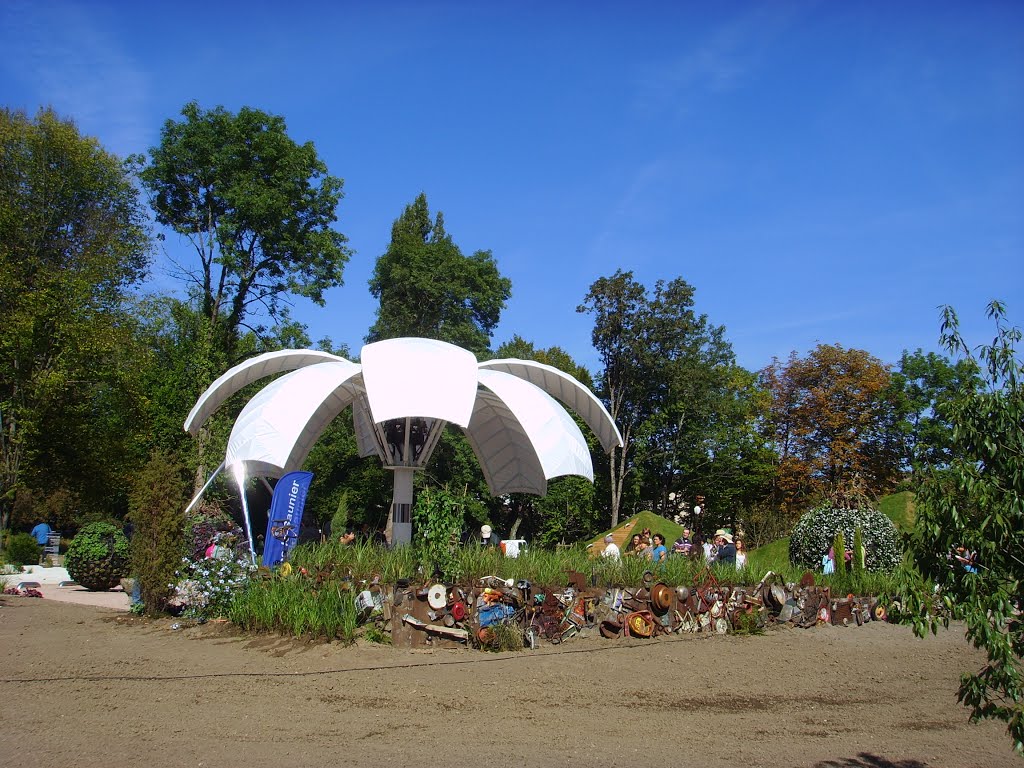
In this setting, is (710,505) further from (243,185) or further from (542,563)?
(542,563)

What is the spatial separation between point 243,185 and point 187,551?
755 inches

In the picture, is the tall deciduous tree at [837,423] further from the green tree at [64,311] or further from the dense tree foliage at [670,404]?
the green tree at [64,311]

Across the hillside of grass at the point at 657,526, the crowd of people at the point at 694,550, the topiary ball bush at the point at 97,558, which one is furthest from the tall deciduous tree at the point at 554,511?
the topiary ball bush at the point at 97,558

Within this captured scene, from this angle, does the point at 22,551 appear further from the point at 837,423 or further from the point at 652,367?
→ the point at 837,423

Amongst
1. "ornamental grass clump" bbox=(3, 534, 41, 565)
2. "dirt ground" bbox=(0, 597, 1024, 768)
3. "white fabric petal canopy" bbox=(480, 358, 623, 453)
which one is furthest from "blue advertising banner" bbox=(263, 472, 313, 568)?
"ornamental grass clump" bbox=(3, 534, 41, 565)

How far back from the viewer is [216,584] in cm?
1108

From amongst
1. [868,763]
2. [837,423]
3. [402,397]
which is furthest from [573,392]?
[837,423]

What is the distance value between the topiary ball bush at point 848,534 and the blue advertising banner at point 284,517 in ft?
38.0

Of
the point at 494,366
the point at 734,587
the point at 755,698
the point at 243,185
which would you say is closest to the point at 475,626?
the point at 755,698

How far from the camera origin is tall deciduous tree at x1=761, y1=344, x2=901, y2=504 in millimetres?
→ 34312

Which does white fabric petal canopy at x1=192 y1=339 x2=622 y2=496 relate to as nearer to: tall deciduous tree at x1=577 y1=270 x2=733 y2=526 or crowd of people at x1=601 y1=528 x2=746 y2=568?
crowd of people at x1=601 y1=528 x2=746 y2=568

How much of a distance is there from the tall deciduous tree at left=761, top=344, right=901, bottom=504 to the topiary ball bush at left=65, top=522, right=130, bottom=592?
2670 centimetres

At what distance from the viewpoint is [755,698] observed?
8.23m

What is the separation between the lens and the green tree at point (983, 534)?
4227 mm
